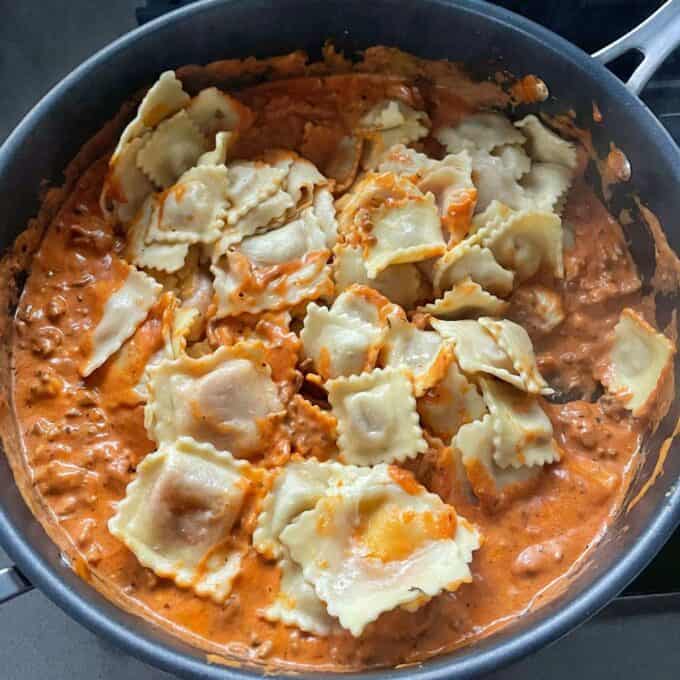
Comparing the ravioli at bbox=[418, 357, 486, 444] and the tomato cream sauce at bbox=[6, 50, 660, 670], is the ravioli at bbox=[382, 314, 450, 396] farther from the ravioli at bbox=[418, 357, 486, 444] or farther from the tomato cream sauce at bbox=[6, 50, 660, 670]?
the tomato cream sauce at bbox=[6, 50, 660, 670]

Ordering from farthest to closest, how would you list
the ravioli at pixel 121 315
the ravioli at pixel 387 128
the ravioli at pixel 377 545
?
the ravioli at pixel 387 128 < the ravioli at pixel 121 315 < the ravioli at pixel 377 545

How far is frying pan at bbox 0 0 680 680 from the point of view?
181cm

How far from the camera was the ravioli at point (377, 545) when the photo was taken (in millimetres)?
1757

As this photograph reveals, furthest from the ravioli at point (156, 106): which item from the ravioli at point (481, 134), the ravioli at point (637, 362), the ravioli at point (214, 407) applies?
the ravioli at point (637, 362)

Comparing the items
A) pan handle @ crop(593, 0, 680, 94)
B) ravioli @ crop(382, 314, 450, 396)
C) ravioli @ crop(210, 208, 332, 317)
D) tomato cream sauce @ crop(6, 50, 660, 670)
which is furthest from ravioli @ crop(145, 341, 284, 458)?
pan handle @ crop(593, 0, 680, 94)

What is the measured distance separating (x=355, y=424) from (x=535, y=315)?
58 centimetres

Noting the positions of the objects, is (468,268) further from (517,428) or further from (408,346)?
(517,428)

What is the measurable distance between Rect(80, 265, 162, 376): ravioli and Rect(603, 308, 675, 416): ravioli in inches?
45.5

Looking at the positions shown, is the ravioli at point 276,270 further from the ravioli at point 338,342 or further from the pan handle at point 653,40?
the pan handle at point 653,40

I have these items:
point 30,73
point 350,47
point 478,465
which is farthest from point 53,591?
point 30,73

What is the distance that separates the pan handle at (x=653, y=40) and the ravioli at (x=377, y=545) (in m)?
1.10

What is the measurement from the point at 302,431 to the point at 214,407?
211mm

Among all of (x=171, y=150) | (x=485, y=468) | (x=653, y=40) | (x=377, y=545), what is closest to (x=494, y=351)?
(x=485, y=468)

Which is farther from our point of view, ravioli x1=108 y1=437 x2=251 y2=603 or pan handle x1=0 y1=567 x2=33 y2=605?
ravioli x1=108 y1=437 x2=251 y2=603
